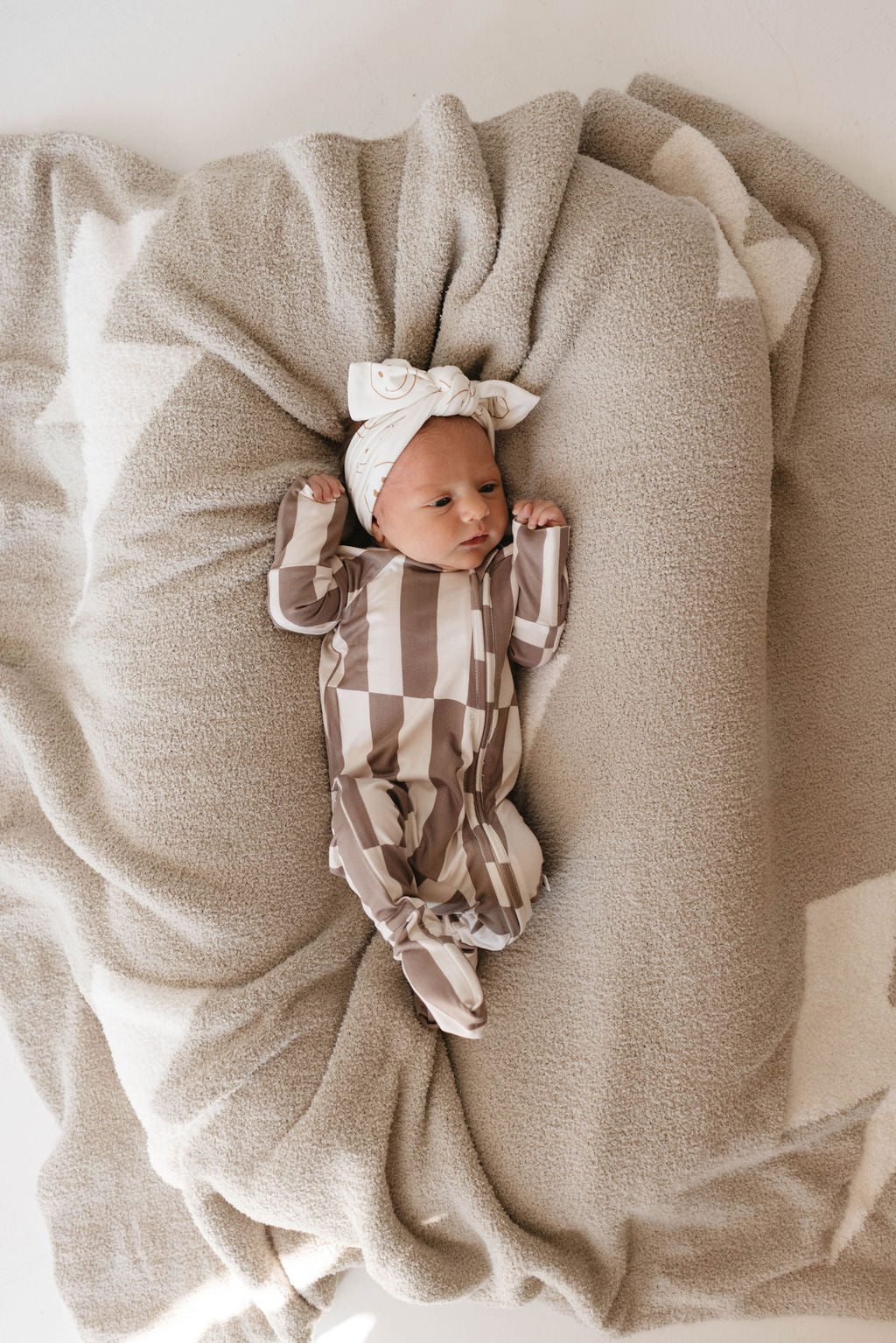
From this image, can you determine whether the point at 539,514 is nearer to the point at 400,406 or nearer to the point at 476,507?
the point at 476,507

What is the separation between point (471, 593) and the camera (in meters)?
1.28

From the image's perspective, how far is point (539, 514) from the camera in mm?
1203

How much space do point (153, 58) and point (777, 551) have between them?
4.19 feet

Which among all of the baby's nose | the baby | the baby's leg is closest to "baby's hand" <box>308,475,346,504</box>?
the baby

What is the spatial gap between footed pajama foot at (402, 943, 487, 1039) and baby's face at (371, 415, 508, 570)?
0.53 metres

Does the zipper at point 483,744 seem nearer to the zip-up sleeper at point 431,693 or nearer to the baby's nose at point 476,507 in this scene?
the zip-up sleeper at point 431,693

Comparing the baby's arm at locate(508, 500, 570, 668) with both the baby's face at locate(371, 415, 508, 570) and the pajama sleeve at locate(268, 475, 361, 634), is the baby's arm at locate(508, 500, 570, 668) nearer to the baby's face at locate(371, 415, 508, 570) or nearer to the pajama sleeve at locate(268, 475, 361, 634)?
the baby's face at locate(371, 415, 508, 570)

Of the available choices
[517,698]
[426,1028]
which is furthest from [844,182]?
[426,1028]

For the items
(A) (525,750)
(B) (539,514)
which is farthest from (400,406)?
(A) (525,750)

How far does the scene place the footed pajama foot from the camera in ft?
3.60

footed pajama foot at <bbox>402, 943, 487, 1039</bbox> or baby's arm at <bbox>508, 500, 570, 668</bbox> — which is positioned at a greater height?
baby's arm at <bbox>508, 500, 570, 668</bbox>

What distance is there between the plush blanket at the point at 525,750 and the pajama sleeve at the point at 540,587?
0.03m

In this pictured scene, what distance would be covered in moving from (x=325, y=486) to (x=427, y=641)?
0.27 m

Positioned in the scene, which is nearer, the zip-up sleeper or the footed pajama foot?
the footed pajama foot
